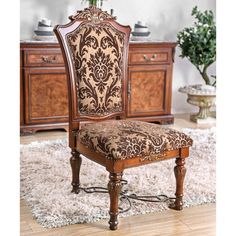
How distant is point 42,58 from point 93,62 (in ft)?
4.89

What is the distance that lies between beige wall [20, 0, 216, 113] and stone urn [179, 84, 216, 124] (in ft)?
1.31

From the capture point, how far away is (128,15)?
4.67 metres

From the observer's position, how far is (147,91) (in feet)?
14.3

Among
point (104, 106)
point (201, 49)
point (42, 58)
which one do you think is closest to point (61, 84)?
point (42, 58)

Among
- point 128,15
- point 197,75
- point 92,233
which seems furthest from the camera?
point 197,75

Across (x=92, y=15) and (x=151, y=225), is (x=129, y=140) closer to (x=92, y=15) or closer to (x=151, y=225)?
(x=151, y=225)

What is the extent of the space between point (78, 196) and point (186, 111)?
274 cm

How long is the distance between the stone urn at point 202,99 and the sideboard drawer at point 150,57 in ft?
1.33

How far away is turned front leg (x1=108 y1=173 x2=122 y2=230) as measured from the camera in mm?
2158

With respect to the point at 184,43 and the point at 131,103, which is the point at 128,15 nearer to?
the point at 184,43

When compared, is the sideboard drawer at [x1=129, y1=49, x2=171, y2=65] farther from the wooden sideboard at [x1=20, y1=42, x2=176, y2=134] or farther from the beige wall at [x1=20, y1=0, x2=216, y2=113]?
the beige wall at [x1=20, y1=0, x2=216, y2=113]
